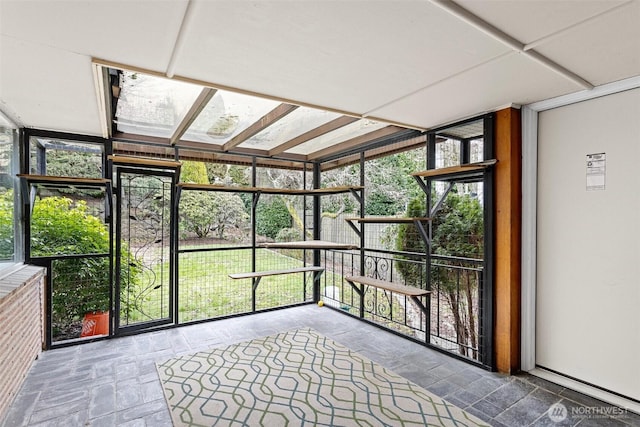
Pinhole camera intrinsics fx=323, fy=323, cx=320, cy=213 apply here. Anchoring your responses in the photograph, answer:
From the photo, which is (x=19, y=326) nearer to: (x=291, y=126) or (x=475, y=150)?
(x=291, y=126)

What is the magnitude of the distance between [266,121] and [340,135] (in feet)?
3.46

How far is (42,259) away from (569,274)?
4.59 m

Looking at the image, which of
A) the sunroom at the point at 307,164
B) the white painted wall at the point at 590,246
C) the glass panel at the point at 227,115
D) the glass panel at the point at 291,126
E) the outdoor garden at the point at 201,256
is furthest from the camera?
the outdoor garden at the point at 201,256

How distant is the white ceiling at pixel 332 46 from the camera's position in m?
1.33

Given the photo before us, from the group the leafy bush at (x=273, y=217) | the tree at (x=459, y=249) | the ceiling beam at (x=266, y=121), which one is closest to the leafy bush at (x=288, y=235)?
the leafy bush at (x=273, y=217)

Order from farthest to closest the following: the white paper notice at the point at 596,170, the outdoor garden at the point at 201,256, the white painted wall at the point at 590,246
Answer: the outdoor garden at the point at 201,256 < the white paper notice at the point at 596,170 < the white painted wall at the point at 590,246

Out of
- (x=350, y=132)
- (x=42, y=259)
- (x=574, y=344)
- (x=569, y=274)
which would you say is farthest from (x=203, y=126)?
(x=574, y=344)

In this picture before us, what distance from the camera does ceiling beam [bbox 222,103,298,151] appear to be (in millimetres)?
2645

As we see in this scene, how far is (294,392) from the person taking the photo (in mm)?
2320

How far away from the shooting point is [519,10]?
4.42 feet

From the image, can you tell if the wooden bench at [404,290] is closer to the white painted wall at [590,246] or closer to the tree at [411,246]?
the tree at [411,246]

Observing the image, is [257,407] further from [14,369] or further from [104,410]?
[14,369]

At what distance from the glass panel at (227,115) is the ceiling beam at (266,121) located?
36mm

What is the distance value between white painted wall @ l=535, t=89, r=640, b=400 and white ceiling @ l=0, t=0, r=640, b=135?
0.99ft
